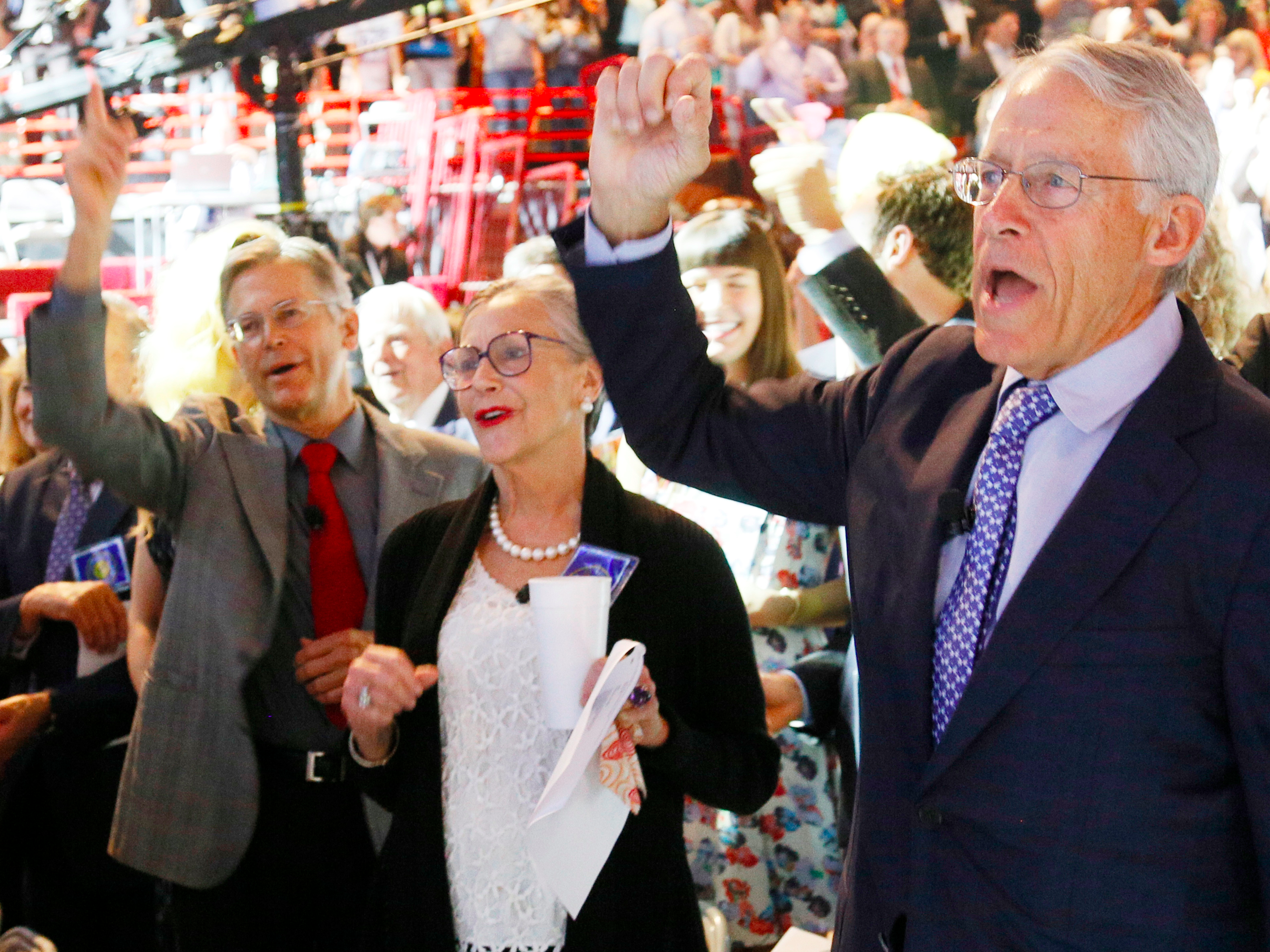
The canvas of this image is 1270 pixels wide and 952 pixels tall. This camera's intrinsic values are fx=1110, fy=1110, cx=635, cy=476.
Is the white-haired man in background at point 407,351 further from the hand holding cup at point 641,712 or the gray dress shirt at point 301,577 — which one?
the hand holding cup at point 641,712

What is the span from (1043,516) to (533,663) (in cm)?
93

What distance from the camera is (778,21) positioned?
329 cm

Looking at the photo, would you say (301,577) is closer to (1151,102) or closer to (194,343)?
(194,343)

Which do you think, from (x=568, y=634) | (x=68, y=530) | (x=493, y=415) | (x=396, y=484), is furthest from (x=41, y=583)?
(x=568, y=634)

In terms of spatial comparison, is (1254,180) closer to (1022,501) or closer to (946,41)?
(946,41)

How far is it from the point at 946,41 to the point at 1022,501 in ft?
7.83

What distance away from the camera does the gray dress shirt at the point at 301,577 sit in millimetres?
2260

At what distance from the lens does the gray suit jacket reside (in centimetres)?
216

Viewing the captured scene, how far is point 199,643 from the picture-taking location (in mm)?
2201

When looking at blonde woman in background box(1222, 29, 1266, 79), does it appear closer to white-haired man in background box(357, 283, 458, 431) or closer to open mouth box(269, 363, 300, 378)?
white-haired man in background box(357, 283, 458, 431)

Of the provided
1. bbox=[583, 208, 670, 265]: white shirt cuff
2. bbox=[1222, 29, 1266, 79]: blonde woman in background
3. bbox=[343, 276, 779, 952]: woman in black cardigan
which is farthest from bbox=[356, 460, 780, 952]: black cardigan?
bbox=[1222, 29, 1266, 79]: blonde woman in background

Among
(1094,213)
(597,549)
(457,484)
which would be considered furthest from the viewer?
(457,484)

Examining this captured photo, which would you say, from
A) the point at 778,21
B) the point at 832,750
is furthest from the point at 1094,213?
the point at 778,21

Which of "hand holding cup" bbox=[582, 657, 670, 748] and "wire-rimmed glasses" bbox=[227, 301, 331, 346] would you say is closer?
"hand holding cup" bbox=[582, 657, 670, 748]
